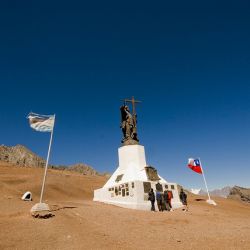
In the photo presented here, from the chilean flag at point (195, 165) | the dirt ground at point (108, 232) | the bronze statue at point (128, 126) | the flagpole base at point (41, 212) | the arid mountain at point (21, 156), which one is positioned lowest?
the dirt ground at point (108, 232)

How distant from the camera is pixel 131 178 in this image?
21.6 metres

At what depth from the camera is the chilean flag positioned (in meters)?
29.2

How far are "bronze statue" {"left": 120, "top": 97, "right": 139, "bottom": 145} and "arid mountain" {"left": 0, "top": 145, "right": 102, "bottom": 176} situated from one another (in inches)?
1703

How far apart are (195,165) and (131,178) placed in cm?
1035

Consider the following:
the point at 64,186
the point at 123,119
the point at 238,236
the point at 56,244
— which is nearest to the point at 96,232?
the point at 56,244

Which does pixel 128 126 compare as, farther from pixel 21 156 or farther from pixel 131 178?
pixel 21 156

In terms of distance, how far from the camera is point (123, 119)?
27.2m

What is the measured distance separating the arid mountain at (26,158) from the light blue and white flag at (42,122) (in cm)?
5427

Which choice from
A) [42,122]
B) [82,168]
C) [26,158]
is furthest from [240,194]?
[26,158]

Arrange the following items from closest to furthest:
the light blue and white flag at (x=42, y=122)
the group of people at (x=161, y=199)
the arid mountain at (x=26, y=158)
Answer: the light blue and white flag at (x=42, y=122)
the group of people at (x=161, y=199)
the arid mountain at (x=26, y=158)

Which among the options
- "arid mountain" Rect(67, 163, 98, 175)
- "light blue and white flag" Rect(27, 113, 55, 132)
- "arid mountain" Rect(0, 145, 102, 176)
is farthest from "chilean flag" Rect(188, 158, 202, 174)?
"arid mountain" Rect(67, 163, 98, 175)

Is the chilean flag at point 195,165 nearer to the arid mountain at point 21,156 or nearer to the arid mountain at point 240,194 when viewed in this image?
the arid mountain at point 240,194

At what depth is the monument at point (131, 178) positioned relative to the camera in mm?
19805

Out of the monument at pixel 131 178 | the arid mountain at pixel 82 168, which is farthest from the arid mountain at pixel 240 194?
the arid mountain at pixel 82 168
